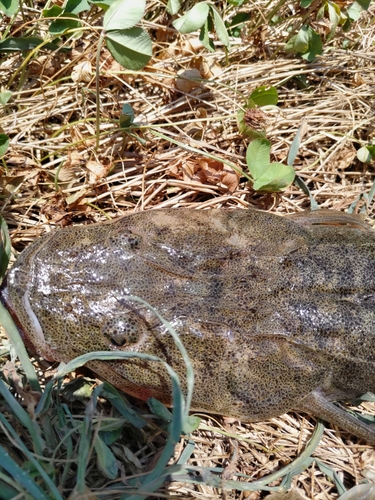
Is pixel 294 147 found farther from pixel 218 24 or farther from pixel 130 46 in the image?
pixel 130 46

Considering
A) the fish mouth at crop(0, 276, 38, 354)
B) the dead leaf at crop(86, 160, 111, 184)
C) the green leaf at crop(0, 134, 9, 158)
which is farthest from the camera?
the dead leaf at crop(86, 160, 111, 184)

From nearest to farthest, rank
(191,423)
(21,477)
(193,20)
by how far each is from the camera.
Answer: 1. (21,477)
2. (191,423)
3. (193,20)


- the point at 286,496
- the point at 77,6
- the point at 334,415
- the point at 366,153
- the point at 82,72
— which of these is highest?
the point at 77,6

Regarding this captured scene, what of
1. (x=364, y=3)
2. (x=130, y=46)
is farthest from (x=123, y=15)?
(x=364, y=3)

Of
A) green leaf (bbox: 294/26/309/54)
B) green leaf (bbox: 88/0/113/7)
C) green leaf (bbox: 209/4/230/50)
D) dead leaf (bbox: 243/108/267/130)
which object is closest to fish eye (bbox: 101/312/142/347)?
dead leaf (bbox: 243/108/267/130)

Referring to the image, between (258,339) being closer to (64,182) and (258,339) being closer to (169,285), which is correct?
(169,285)

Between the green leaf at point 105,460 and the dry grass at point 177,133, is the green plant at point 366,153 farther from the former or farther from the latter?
the green leaf at point 105,460

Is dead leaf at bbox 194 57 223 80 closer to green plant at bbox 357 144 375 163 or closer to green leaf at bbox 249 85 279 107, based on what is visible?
green leaf at bbox 249 85 279 107
